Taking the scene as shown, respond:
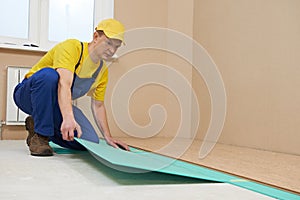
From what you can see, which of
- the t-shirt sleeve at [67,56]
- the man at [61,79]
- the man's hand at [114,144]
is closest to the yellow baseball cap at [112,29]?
the man at [61,79]

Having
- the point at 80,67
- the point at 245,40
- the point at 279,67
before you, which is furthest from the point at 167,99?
the point at 80,67

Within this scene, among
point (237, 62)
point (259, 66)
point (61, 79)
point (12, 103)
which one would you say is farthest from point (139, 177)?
point (12, 103)

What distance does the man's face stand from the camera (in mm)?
1739

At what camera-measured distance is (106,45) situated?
175cm

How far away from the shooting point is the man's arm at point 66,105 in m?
1.53

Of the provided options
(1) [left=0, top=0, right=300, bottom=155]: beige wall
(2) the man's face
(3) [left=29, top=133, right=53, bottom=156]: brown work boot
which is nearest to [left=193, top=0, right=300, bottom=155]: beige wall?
(1) [left=0, top=0, right=300, bottom=155]: beige wall

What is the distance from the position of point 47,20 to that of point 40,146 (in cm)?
163

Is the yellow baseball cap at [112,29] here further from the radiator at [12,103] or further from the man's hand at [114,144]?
the radiator at [12,103]

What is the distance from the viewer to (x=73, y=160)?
1659mm

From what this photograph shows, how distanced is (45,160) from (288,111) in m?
1.45

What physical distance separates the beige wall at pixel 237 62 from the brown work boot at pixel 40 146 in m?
1.18

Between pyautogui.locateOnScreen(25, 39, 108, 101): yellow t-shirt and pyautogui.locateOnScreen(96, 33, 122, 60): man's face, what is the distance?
0.09m

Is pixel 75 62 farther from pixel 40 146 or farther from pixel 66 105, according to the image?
pixel 40 146

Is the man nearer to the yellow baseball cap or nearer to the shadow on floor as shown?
the yellow baseball cap
